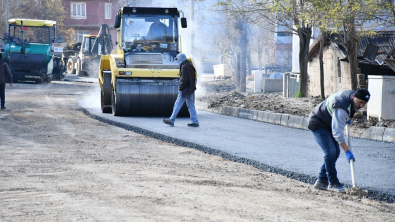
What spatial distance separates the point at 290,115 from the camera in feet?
49.2

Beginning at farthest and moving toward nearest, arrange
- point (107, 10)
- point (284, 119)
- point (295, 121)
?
1. point (107, 10)
2. point (284, 119)
3. point (295, 121)

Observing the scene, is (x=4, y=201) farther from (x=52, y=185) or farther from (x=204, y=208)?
(x=204, y=208)

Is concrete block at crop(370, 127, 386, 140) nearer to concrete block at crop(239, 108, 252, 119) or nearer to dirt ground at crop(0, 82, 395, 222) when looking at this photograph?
dirt ground at crop(0, 82, 395, 222)

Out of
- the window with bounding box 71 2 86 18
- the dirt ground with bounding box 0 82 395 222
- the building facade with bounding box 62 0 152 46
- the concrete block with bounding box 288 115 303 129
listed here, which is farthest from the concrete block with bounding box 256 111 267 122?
the window with bounding box 71 2 86 18

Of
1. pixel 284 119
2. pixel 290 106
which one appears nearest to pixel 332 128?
pixel 284 119

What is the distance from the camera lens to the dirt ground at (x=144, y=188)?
5629mm

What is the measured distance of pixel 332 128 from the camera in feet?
21.6

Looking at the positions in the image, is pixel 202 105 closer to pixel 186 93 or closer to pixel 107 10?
pixel 186 93

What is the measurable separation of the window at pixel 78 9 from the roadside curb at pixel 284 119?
44640 millimetres

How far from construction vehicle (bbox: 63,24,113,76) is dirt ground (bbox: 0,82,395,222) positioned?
25.0m

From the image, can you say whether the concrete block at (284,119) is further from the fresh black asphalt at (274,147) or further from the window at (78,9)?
the window at (78,9)

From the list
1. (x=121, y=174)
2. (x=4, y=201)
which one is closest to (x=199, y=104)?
(x=121, y=174)

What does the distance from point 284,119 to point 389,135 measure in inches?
143

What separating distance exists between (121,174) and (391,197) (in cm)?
332
